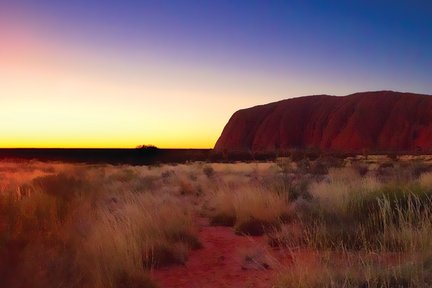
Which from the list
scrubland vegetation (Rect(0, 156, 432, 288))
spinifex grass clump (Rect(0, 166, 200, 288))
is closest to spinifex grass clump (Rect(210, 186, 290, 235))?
scrubland vegetation (Rect(0, 156, 432, 288))

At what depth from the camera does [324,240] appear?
7.48m

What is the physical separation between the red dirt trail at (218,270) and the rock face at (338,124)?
61896 millimetres

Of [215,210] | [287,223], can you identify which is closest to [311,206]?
[287,223]

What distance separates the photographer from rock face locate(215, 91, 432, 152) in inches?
2707

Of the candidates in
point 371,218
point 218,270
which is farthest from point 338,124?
point 218,270

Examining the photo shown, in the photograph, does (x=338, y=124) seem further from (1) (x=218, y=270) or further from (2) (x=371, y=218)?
(1) (x=218, y=270)

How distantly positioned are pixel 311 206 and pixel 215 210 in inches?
113

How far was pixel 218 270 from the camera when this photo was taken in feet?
23.2

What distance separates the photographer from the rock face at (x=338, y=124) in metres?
68.8

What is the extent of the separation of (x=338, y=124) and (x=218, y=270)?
69.7 metres

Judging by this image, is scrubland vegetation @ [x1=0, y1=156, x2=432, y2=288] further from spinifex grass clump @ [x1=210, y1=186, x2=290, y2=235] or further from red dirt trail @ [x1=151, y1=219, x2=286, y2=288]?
red dirt trail @ [x1=151, y1=219, x2=286, y2=288]

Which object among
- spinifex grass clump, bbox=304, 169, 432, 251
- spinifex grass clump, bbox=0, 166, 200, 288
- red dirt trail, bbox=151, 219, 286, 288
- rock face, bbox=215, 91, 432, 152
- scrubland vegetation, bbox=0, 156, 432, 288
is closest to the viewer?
spinifex grass clump, bbox=0, 166, 200, 288

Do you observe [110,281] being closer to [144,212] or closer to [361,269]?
[361,269]

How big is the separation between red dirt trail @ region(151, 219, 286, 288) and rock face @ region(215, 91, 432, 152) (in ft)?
203
